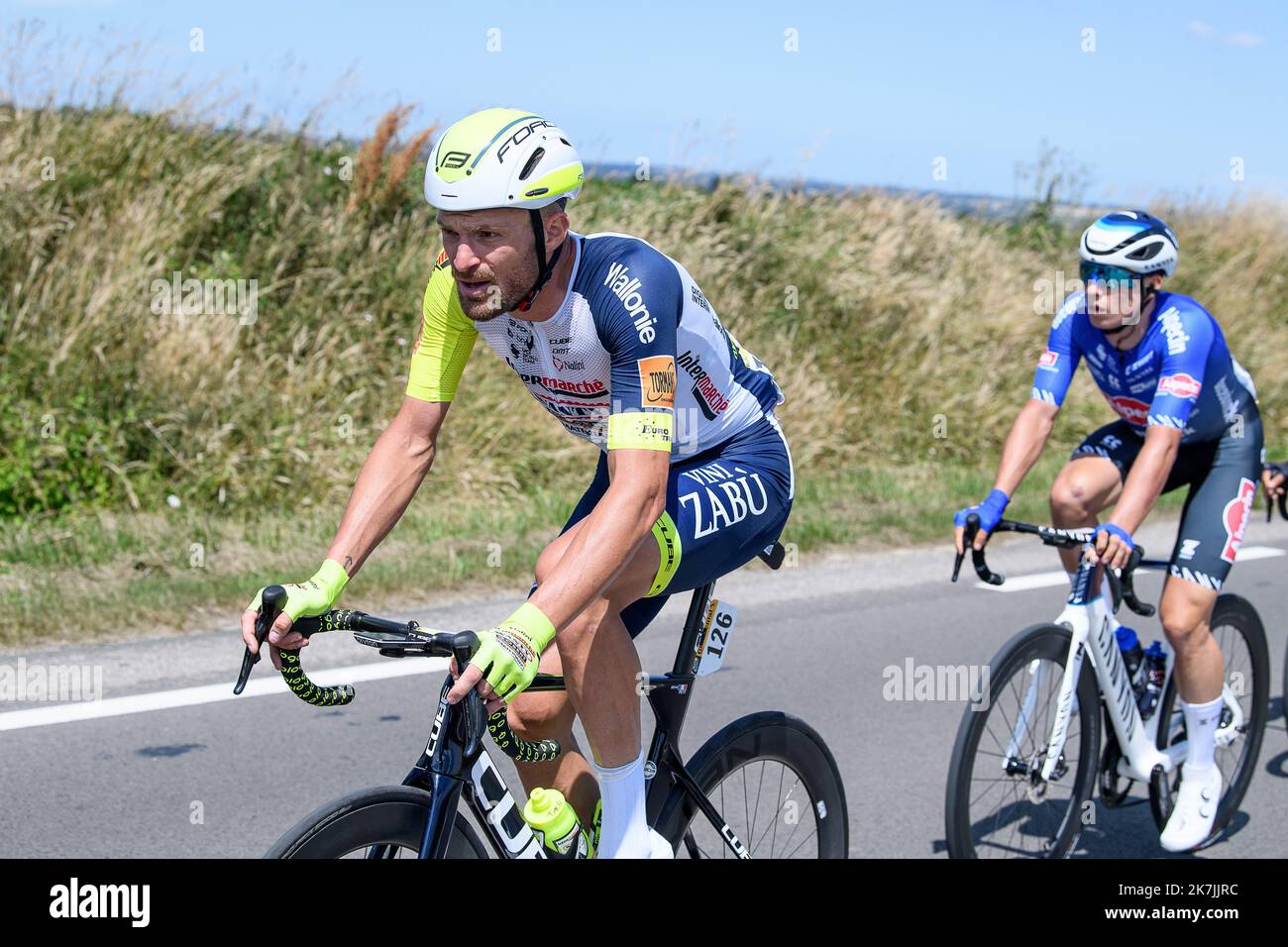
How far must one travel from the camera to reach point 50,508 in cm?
834

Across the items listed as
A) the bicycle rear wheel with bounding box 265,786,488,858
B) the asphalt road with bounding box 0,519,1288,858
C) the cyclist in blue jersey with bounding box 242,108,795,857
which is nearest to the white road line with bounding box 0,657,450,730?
the asphalt road with bounding box 0,519,1288,858

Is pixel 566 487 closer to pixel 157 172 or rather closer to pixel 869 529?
pixel 869 529

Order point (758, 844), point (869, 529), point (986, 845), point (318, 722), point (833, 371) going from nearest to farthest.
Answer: point (758, 844)
point (986, 845)
point (318, 722)
point (869, 529)
point (833, 371)

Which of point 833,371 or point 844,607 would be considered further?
point 833,371

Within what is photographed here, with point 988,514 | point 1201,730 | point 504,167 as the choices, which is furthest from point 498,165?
point 1201,730

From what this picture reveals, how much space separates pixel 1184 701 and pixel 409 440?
311 centimetres

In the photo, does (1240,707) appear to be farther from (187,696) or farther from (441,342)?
(187,696)

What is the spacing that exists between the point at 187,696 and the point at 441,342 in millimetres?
2955

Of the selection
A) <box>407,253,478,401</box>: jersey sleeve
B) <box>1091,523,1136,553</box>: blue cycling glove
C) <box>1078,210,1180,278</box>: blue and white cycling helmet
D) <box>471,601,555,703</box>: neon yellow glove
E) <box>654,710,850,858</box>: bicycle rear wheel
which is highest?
<box>1078,210,1180,278</box>: blue and white cycling helmet

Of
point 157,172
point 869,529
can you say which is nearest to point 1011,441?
point 869,529

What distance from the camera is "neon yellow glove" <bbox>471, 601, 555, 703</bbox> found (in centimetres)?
258

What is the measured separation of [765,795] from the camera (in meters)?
3.77

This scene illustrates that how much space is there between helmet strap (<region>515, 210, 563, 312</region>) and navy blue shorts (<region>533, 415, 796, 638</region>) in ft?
1.94

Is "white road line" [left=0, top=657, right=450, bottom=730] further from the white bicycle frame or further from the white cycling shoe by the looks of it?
the white cycling shoe
